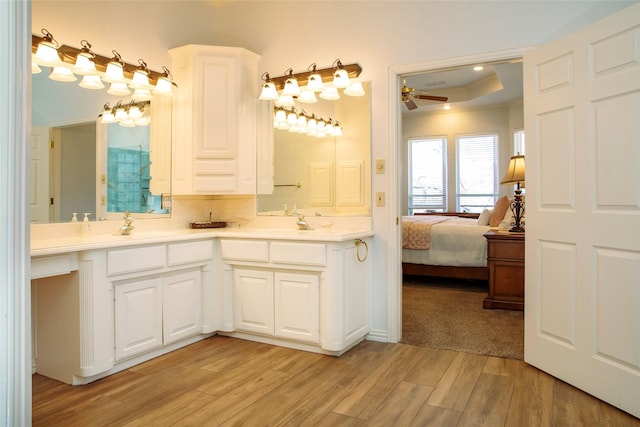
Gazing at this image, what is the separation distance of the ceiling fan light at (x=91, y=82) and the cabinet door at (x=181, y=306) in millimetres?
1414

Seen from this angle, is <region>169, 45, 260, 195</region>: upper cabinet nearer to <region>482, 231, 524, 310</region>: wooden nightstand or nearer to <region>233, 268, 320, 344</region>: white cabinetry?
<region>233, 268, 320, 344</region>: white cabinetry

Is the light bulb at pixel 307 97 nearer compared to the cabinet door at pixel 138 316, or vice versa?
the cabinet door at pixel 138 316

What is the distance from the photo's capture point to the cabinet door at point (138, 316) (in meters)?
2.62

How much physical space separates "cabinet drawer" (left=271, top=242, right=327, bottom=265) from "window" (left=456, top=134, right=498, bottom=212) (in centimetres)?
621

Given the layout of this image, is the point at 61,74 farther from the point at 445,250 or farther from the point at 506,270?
the point at 445,250

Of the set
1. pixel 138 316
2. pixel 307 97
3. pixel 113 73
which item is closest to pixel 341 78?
pixel 307 97

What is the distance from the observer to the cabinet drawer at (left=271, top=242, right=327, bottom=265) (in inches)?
114

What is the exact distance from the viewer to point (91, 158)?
2.98 m

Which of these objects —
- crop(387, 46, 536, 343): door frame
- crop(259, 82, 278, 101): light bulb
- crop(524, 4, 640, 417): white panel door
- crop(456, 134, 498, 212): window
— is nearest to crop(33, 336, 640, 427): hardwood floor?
crop(524, 4, 640, 417): white panel door

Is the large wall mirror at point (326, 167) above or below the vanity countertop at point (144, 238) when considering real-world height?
above

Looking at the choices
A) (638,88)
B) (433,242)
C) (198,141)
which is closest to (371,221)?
(198,141)

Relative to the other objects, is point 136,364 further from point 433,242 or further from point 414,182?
point 414,182

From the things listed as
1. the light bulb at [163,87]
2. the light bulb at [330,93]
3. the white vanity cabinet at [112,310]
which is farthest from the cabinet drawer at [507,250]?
the light bulb at [163,87]

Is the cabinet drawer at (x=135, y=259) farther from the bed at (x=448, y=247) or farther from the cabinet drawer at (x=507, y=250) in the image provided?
the bed at (x=448, y=247)
